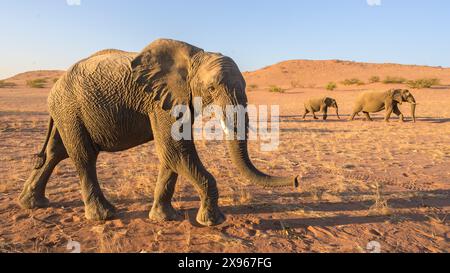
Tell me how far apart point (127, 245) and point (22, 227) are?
1407 mm

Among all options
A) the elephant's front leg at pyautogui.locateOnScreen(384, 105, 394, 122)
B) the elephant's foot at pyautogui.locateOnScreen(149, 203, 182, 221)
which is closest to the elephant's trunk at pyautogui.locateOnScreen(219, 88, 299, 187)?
the elephant's foot at pyautogui.locateOnScreen(149, 203, 182, 221)

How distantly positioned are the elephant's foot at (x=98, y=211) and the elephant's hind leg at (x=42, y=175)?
0.89 metres

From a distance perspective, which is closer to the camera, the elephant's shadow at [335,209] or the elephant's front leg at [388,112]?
the elephant's shadow at [335,209]

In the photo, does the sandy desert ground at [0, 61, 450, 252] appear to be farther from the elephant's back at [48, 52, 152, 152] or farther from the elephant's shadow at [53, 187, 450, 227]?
the elephant's back at [48, 52, 152, 152]

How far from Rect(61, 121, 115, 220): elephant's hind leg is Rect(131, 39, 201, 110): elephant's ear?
3.17ft

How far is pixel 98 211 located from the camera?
12.6ft

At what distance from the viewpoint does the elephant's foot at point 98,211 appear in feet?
12.6

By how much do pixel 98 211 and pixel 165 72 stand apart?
1.85 m

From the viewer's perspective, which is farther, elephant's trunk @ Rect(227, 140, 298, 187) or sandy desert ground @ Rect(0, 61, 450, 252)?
sandy desert ground @ Rect(0, 61, 450, 252)

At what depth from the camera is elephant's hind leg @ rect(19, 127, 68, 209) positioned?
4211 mm

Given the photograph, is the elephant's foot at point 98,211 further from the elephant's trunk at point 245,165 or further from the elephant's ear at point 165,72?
the elephant's trunk at point 245,165

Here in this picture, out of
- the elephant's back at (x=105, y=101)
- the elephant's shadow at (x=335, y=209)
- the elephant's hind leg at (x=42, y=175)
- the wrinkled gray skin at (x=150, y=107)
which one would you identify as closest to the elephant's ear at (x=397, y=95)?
the elephant's shadow at (x=335, y=209)

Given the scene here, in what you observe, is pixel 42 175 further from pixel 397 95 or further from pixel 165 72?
pixel 397 95
